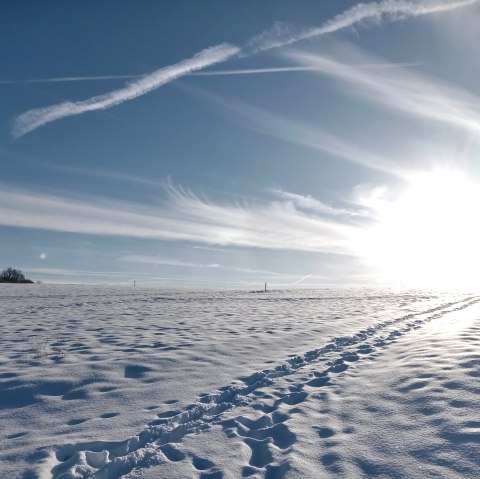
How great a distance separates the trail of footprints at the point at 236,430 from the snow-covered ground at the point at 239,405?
0.09 ft

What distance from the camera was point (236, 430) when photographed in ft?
23.9

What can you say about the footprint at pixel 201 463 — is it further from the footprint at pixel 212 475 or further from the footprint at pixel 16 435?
the footprint at pixel 16 435

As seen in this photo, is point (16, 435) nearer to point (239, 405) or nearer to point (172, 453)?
point (172, 453)

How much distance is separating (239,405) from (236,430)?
115 centimetres

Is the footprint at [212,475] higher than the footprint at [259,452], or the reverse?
the footprint at [259,452]

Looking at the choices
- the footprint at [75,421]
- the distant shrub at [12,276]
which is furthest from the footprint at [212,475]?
the distant shrub at [12,276]

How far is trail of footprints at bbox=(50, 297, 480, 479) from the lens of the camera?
6.04 metres

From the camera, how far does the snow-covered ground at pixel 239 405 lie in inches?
240

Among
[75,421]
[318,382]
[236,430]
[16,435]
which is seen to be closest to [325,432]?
[236,430]

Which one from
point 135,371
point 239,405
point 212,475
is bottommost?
point 212,475

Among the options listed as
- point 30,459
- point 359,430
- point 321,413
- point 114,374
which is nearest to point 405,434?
point 359,430

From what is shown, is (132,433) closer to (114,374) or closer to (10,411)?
(10,411)

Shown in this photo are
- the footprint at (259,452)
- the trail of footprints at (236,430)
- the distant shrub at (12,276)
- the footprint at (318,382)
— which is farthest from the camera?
the distant shrub at (12,276)

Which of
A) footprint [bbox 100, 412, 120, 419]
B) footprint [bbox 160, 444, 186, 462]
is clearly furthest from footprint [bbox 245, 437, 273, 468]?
footprint [bbox 100, 412, 120, 419]
